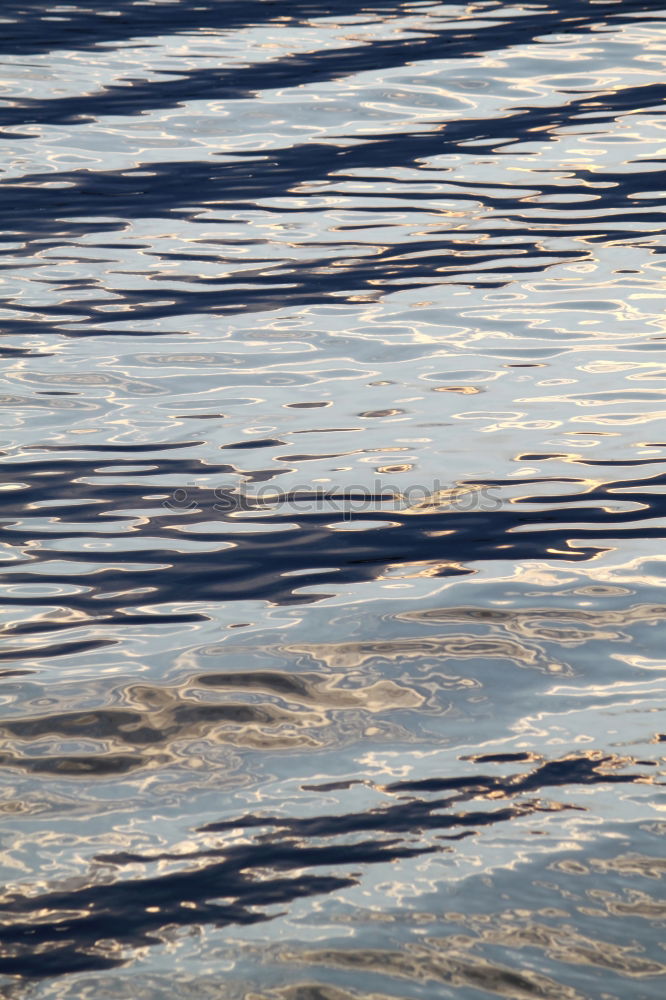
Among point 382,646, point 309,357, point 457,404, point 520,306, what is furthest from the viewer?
point 520,306

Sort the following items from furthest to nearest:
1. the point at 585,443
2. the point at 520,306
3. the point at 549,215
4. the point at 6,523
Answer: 1. the point at 549,215
2. the point at 520,306
3. the point at 585,443
4. the point at 6,523

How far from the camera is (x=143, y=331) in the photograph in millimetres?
4375

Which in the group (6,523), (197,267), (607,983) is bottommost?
(607,983)

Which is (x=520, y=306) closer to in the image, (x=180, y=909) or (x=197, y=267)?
(x=197, y=267)

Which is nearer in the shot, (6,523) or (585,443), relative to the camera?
(6,523)

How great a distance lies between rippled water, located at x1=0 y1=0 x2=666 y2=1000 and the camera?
1997 mm

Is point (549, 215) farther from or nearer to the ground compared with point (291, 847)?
farther from the ground

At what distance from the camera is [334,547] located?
10.2ft

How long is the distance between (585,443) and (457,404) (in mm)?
424

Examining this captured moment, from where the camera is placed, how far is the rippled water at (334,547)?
1997mm

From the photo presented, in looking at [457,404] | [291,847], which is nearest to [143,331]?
[457,404]

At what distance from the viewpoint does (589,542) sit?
3115 mm

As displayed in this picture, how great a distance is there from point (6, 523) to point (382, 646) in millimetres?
1046

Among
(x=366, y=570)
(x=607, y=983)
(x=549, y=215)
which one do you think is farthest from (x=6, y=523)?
(x=549, y=215)
